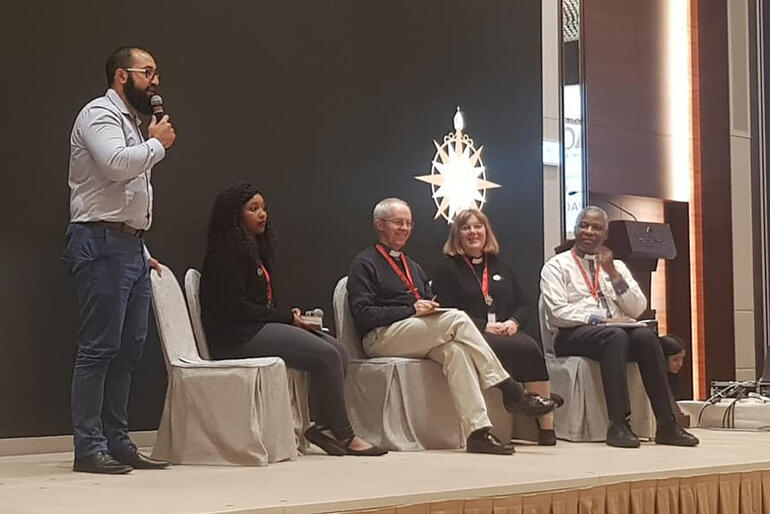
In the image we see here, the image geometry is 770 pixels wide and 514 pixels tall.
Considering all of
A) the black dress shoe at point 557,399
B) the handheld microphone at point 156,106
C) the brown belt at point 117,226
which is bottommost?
the black dress shoe at point 557,399

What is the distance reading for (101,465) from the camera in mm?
3379

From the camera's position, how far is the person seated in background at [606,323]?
4.61 m

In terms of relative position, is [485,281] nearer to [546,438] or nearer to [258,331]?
[546,438]

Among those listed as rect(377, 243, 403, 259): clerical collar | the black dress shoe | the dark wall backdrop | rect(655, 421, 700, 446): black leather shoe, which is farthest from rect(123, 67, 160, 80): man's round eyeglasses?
rect(655, 421, 700, 446): black leather shoe

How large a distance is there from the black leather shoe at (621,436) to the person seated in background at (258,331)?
1055 mm

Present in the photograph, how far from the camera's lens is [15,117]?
4.14 m

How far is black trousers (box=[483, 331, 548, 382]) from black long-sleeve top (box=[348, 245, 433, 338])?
0.41m

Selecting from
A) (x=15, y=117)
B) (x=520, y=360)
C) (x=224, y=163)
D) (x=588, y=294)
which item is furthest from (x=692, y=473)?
(x=15, y=117)

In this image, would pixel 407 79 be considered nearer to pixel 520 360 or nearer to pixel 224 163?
pixel 224 163

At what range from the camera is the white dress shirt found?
4.87 meters

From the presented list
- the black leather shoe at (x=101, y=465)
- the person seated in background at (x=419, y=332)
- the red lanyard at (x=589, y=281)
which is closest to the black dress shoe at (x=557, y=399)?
the person seated in background at (x=419, y=332)

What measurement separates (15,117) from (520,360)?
7.02 feet

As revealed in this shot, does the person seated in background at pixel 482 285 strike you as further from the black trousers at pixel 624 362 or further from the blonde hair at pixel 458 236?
the black trousers at pixel 624 362

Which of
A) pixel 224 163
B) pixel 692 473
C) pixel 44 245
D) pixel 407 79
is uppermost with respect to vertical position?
pixel 407 79
